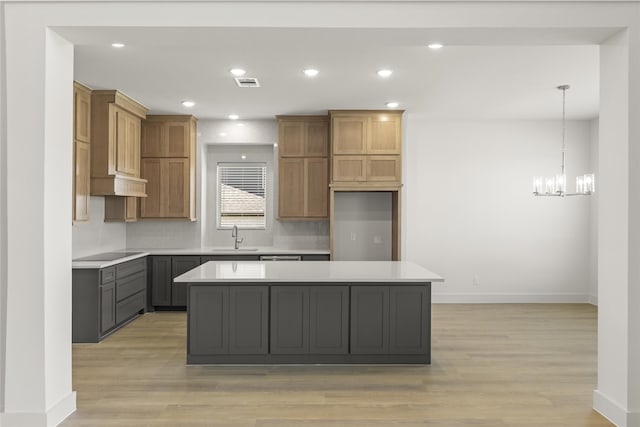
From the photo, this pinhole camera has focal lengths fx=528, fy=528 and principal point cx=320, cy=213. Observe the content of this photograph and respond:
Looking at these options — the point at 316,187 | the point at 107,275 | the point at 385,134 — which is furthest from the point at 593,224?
the point at 107,275

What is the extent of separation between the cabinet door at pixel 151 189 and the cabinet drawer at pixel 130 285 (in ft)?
3.08

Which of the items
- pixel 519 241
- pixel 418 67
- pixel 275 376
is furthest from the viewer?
pixel 519 241

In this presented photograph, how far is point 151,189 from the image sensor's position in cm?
716

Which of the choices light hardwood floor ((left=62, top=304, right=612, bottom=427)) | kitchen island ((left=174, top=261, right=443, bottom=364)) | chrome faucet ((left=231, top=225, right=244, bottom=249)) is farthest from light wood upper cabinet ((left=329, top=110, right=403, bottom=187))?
kitchen island ((left=174, top=261, right=443, bottom=364))

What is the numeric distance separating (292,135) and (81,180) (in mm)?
2740

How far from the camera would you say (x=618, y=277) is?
326cm

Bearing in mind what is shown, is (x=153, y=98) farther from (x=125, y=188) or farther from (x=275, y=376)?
(x=275, y=376)

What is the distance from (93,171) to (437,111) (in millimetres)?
4264

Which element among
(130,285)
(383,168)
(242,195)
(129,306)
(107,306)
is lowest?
(129,306)

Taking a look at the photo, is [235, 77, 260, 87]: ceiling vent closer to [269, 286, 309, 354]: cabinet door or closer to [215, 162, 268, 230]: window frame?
[269, 286, 309, 354]: cabinet door

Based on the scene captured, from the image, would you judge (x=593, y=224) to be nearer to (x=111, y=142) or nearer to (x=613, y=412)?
(x=613, y=412)

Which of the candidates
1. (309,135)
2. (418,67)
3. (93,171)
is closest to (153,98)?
(93,171)

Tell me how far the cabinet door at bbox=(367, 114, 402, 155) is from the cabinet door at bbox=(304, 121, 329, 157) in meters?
0.63

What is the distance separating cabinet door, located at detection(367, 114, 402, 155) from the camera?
6.80 metres
